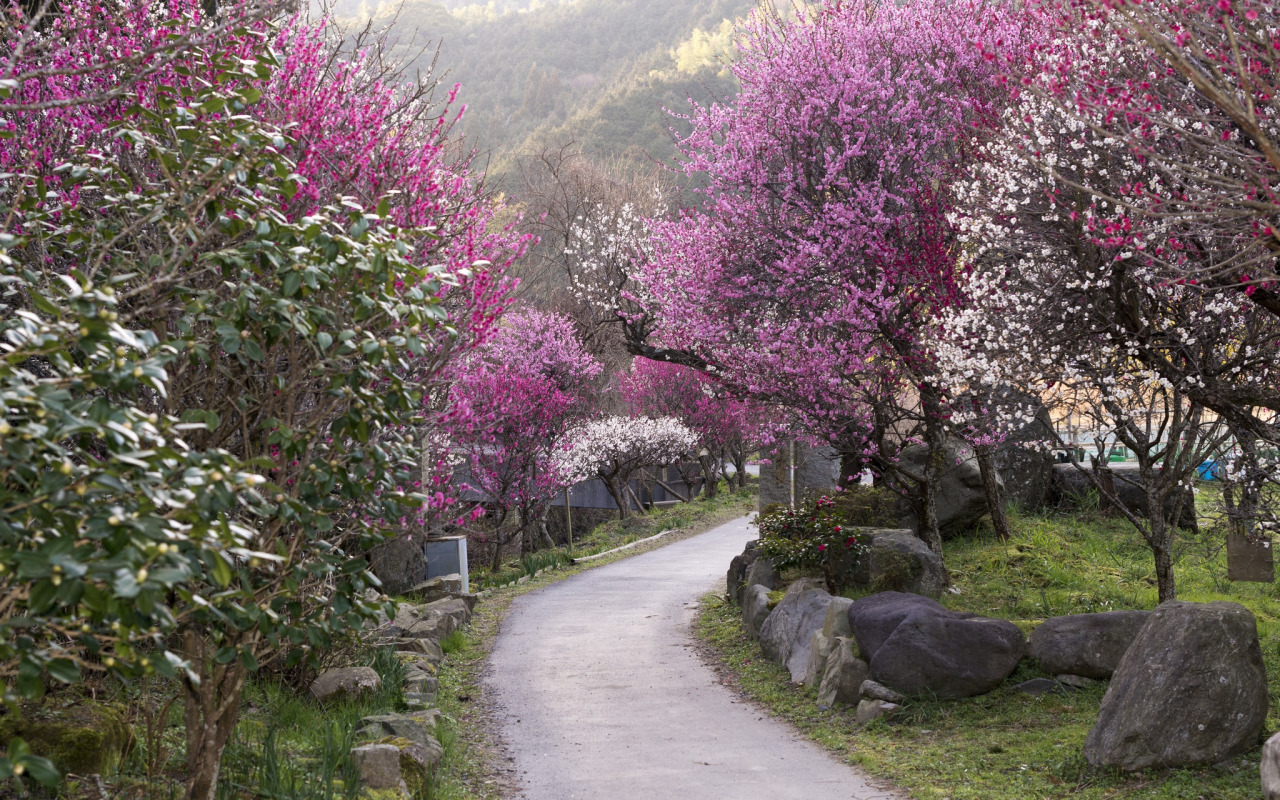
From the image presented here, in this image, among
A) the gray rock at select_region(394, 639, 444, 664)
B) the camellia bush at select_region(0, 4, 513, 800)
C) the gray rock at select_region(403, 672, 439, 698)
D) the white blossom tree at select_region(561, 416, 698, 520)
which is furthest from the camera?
the white blossom tree at select_region(561, 416, 698, 520)

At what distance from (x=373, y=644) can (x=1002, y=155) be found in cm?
635

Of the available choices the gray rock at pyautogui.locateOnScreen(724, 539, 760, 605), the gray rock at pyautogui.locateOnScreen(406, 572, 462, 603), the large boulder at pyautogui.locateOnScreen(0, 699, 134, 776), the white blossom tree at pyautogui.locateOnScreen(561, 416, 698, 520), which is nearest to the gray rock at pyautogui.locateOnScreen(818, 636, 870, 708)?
the gray rock at pyautogui.locateOnScreen(724, 539, 760, 605)

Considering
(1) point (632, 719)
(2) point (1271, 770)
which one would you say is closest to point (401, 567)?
(1) point (632, 719)

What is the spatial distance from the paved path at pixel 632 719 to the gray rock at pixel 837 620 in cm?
102

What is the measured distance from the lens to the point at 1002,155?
25.5ft

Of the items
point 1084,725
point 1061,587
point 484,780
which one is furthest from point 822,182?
point 484,780

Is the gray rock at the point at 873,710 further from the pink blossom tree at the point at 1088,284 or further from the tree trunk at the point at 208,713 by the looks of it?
the tree trunk at the point at 208,713

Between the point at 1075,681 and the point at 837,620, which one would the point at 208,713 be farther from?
the point at 1075,681

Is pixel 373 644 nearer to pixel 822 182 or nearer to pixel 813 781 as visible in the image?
pixel 813 781

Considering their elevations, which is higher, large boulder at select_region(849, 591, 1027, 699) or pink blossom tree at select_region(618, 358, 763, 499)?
pink blossom tree at select_region(618, 358, 763, 499)

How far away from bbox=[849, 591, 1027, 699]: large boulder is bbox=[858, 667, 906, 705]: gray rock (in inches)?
2.4

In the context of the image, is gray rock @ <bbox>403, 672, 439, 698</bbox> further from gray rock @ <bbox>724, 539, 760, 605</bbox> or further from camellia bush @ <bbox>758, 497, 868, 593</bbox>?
gray rock @ <bbox>724, 539, 760, 605</bbox>

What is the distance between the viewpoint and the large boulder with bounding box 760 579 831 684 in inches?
362

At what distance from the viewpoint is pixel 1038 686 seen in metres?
7.64
